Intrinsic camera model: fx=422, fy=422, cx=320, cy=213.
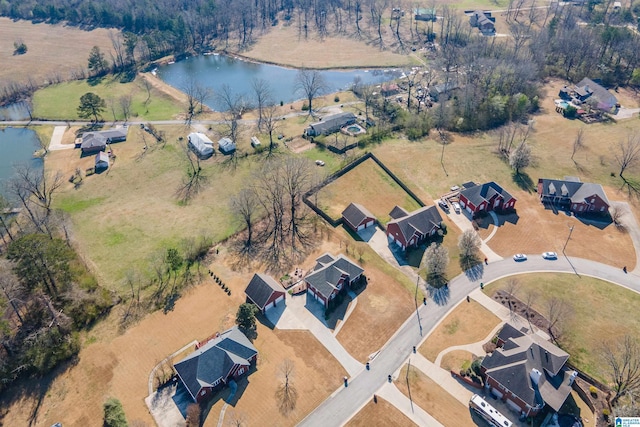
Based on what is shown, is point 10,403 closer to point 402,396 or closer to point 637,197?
point 402,396

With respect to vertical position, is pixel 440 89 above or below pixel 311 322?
above

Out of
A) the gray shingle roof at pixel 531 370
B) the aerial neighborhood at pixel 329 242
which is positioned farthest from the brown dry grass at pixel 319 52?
the gray shingle roof at pixel 531 370

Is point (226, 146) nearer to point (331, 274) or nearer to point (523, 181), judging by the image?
point (331, 274)

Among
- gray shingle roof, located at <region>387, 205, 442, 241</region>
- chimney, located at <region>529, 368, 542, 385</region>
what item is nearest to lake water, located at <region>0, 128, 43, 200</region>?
gray shingle roof, located at <region>387, 205, 442, 241</region>

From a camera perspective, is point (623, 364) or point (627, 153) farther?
point (627, 153)

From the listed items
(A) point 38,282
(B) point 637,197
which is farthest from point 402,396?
(B) point 637,197

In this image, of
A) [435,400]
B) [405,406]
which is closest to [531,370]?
[435,400]

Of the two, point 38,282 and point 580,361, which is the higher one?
point 38,282
